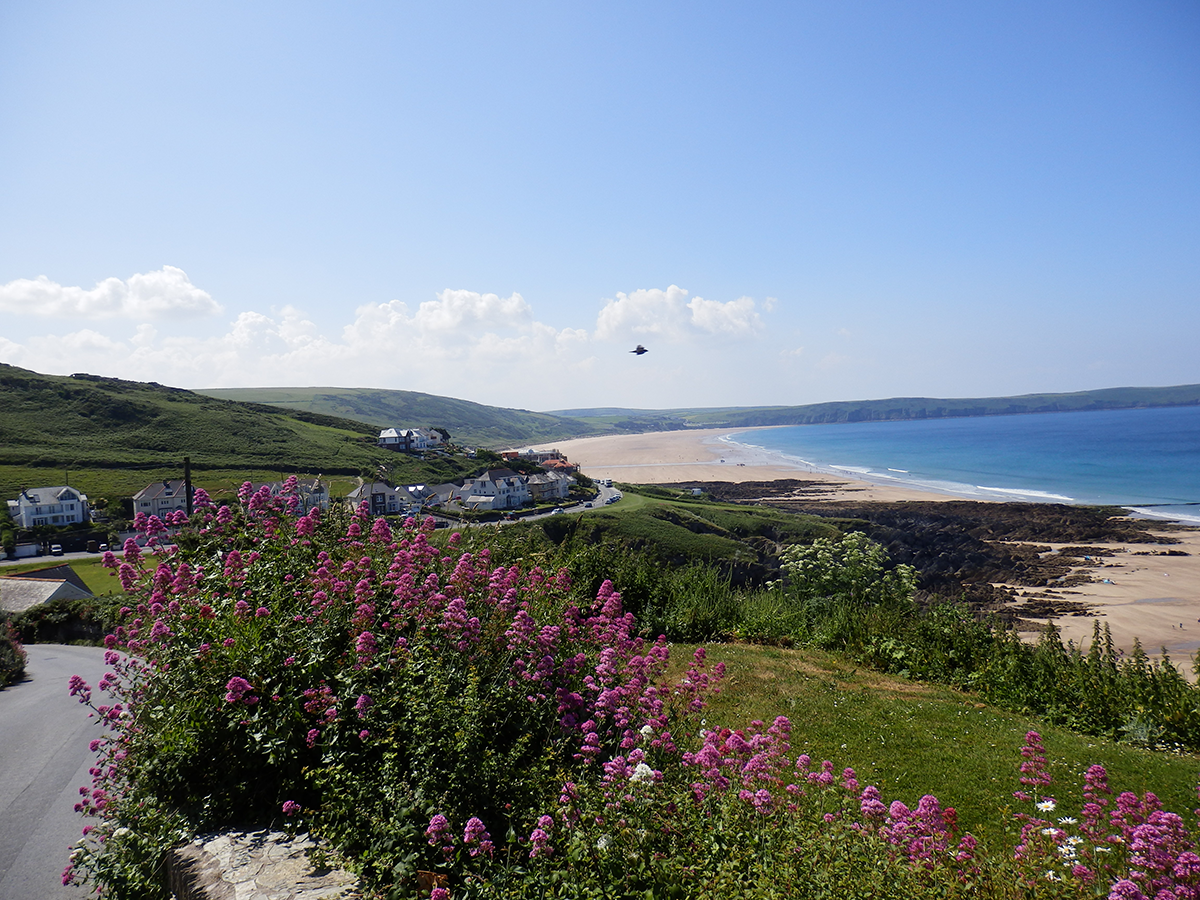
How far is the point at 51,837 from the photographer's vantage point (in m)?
7.51

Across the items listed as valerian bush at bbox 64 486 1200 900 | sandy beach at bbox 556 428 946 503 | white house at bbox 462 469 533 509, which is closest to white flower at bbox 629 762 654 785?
valerian bush at bbox 64 486 1200 900

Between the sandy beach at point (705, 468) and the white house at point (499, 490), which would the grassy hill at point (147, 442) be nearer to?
the white house at point (499, 490)

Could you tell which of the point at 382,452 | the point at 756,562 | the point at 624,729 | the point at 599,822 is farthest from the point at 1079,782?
the point at 382,452

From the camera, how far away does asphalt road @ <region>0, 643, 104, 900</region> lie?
262 inches

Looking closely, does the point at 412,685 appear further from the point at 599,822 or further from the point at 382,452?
the point at 382,452

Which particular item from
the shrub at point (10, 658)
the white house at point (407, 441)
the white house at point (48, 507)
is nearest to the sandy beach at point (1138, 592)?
the shrub at point (10, 658)

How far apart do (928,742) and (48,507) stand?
67.9 m

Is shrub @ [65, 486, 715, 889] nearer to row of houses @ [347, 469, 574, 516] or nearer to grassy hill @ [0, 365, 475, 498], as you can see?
row of houses @ [347, 469, 574, 516]

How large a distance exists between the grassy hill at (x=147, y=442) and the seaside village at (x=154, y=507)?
22.2ft

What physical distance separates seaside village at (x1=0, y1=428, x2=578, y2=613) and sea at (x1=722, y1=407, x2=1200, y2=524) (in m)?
44.9

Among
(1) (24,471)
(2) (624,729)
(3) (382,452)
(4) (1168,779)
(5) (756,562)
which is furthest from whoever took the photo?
(3) (382,452)

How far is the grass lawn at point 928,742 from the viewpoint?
5.68 m

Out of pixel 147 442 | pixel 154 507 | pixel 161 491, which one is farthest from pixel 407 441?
pixel 154 507

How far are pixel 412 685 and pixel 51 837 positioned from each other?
272 inches
